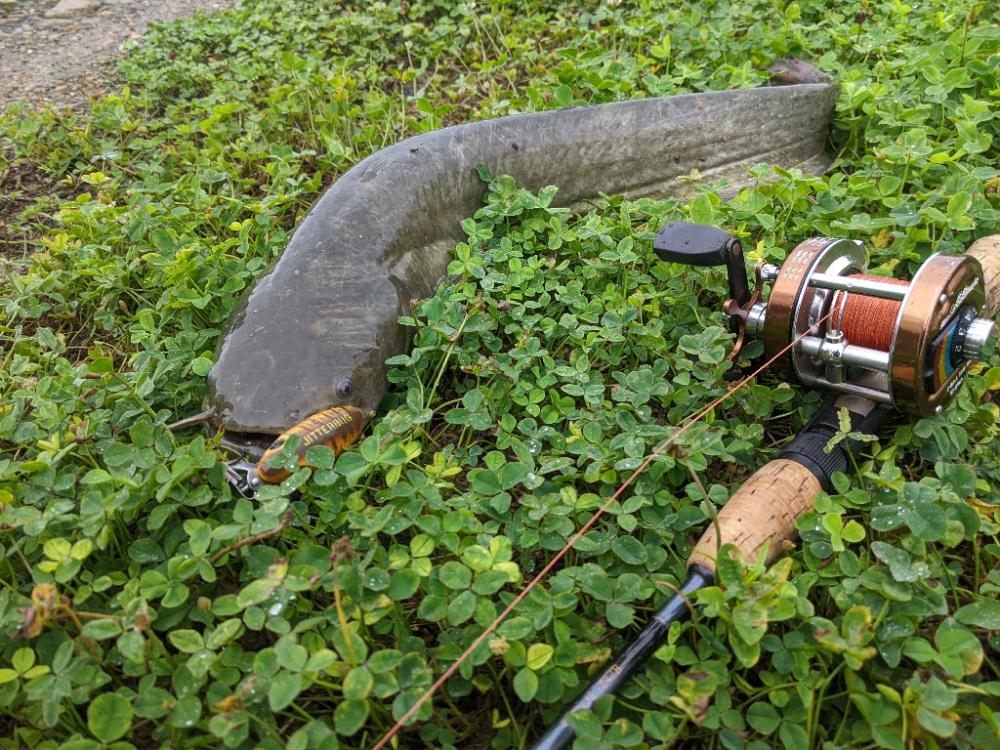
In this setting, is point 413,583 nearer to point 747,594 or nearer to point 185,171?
point 747,594

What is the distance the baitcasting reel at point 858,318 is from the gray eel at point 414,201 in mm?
1088

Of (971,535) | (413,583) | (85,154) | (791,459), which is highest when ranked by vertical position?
(85,154)

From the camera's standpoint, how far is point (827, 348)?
2170 mm

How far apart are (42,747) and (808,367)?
2.19 m

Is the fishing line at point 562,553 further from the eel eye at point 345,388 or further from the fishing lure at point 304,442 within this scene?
the eel eye at point 345,388

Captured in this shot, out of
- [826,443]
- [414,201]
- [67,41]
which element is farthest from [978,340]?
[67,41]

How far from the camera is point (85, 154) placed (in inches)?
169

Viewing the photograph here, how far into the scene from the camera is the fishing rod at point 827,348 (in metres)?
1.91

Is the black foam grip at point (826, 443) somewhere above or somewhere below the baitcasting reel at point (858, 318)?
below

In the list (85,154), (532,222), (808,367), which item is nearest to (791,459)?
(808,367)

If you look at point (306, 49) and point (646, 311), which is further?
point (306, 49)

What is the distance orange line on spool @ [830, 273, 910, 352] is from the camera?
213 centimetres

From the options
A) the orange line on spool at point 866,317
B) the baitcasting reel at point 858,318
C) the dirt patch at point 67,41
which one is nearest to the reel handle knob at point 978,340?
the baitcasting reel at point 858,318

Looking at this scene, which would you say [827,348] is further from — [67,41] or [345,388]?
[67,41]
